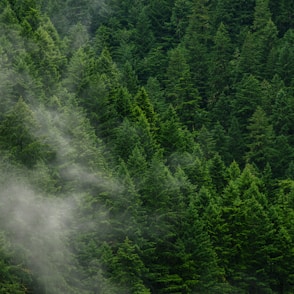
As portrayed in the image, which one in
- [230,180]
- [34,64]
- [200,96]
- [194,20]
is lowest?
[230,180]

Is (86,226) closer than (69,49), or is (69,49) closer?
(86,226)

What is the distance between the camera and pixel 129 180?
4962 centimetres

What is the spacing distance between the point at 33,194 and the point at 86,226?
5484mm

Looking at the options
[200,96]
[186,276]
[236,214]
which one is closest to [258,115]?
[200,96]

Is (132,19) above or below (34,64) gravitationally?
above

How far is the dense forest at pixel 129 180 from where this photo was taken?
4288 centimetres

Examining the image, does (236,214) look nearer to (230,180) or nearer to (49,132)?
(230,180)

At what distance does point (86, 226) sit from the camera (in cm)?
4650

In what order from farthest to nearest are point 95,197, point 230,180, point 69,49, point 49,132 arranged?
point 69,49 → point 230,180 → point 95,197 → point 49,132

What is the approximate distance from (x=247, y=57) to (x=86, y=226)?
5169 cm

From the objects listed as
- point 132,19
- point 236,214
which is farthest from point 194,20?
point 236,214

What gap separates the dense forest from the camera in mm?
42875

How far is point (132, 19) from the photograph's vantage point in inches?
4400

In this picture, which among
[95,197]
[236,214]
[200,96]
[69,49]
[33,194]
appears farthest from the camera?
[200,96]
